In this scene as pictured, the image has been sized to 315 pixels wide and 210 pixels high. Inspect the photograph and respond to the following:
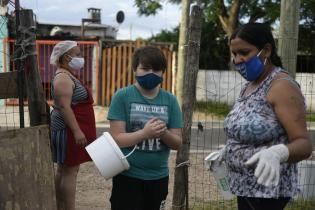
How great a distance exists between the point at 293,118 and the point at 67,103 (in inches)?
92.5

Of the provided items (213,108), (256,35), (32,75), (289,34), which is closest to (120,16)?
(213,108)

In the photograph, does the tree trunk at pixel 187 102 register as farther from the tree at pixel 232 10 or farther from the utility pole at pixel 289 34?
the tree at pixel 232 10

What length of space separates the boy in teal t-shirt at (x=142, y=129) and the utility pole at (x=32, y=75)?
812 millimetres

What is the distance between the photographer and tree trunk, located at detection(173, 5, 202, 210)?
4.29 m

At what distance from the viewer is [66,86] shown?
4293mm

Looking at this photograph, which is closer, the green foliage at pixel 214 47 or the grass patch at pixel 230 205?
the grass patch at pixel 230 205

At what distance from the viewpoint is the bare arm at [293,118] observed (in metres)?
2.38

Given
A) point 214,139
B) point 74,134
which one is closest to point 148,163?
point 74,134

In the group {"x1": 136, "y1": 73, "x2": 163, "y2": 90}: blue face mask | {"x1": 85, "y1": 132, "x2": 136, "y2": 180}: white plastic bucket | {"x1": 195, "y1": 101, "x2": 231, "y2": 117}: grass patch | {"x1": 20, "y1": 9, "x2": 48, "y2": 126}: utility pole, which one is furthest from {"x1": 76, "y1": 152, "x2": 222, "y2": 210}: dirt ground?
{"x1": 195, "y1": 101, "x2": 231, "y2": 117}: grass patch

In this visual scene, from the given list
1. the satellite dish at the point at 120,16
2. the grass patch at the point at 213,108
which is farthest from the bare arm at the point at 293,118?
the satellite dish at the point at 120,16

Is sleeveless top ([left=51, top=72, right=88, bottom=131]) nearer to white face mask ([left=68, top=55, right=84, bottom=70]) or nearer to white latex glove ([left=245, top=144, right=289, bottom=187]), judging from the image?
white face mask ([left=68, top=55, right=84, bottom=70])

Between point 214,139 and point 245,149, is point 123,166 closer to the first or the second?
point 245,149

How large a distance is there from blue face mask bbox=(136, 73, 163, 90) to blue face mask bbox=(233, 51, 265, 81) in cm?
67

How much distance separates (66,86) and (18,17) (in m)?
0.86
